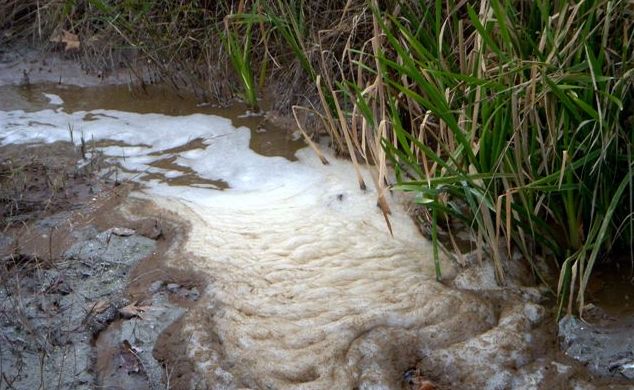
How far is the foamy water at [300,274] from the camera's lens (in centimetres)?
259

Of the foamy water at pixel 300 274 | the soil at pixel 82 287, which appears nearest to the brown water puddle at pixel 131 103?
the foamy water at pixel 300 274

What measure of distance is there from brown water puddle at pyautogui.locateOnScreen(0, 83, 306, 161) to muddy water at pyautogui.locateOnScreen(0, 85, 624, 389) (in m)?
0.10

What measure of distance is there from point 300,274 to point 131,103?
6.62ft

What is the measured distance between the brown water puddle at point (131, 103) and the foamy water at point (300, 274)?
0.22 metres

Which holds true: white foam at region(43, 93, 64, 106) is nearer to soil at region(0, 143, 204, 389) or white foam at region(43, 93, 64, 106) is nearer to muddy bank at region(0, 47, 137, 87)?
muddy bank at region(0, 47, 137, 87)

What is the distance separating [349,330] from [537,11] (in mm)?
1295

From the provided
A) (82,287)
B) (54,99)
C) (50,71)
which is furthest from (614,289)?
(50,71)

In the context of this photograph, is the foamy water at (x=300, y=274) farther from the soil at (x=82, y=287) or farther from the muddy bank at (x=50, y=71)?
the muddy bank at (x=50, y=71)

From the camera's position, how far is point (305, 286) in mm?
2934

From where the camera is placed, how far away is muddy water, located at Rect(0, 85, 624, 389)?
2.57 meters

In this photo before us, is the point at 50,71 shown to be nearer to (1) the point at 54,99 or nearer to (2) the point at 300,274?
(1) the point at 54,99

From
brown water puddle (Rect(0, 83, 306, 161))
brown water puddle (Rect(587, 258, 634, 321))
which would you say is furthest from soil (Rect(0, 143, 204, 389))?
brown water puddle (Rect(587, 258, 634, 321))

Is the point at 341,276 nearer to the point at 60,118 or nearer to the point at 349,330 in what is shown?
the point at 349,330

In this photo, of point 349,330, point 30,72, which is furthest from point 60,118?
point 349,330
